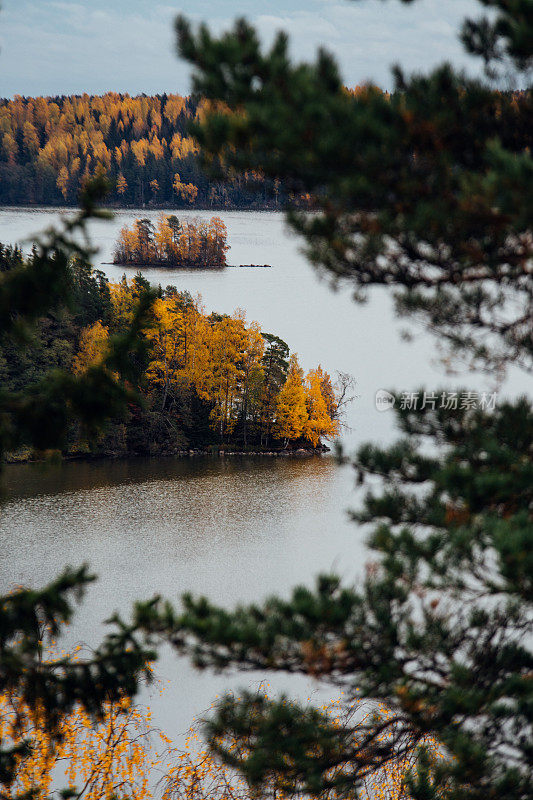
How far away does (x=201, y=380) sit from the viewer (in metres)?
33.6

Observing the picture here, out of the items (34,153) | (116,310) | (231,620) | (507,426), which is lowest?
(231,620)

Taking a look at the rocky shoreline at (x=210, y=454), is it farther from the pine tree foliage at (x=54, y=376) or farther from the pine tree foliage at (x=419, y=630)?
the pine tree foliage at (x=54, y=376)

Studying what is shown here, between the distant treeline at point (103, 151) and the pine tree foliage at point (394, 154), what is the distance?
33984 millimetres

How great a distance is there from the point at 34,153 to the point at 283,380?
2514 centimetres

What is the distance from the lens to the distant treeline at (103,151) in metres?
42.3

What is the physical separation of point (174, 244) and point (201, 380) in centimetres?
1316

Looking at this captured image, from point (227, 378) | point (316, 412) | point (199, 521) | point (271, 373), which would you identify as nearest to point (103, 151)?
point (227, 378)

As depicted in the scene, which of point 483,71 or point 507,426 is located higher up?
point 483,71

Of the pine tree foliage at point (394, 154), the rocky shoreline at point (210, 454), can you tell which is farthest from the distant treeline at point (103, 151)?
→ the pine tree foliage at point (394, 154)

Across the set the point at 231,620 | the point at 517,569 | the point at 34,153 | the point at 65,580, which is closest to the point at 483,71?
the point at 517,569

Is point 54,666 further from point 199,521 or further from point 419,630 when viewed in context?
point 199,521

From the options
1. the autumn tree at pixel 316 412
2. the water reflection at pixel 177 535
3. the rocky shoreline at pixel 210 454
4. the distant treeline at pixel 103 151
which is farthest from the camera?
the distant treeline at pixel 103 151

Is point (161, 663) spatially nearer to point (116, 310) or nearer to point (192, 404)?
point (192, 404)

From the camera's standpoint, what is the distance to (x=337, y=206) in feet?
13.0
